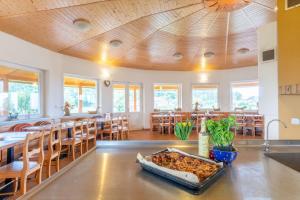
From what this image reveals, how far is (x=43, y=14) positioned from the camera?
3754 mm

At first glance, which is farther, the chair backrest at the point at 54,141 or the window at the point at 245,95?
the window at the point at 245,95

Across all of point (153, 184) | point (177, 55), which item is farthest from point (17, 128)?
point (177, 55)

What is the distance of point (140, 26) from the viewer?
16.1 ft

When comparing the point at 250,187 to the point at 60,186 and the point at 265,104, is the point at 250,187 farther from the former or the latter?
the point at 265,104

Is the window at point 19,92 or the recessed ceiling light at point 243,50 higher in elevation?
the recessed ceiling light at point 243,50

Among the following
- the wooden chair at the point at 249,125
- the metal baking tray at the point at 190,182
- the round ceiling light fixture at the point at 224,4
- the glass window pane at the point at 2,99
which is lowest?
the wooden chair at the point at 249,125

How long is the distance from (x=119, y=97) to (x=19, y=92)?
3947 millimetres

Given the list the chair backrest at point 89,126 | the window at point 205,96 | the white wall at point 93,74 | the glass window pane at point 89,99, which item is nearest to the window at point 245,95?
the white wall at point 93,74

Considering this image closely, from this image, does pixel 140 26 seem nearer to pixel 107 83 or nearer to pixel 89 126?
pixel 89 126

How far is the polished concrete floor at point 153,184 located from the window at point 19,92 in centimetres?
383

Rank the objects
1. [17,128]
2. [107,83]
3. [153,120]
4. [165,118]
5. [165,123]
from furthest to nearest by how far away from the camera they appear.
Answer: [153,120]
[165,118]
[165,123]
[107,83]
[17,128]

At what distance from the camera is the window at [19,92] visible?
4.24m

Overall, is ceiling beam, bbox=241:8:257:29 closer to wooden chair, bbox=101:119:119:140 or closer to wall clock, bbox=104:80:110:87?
wooden chair, bbox=101:119:119:140

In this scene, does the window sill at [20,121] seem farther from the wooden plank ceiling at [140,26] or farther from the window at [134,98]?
the window at [134,98]
